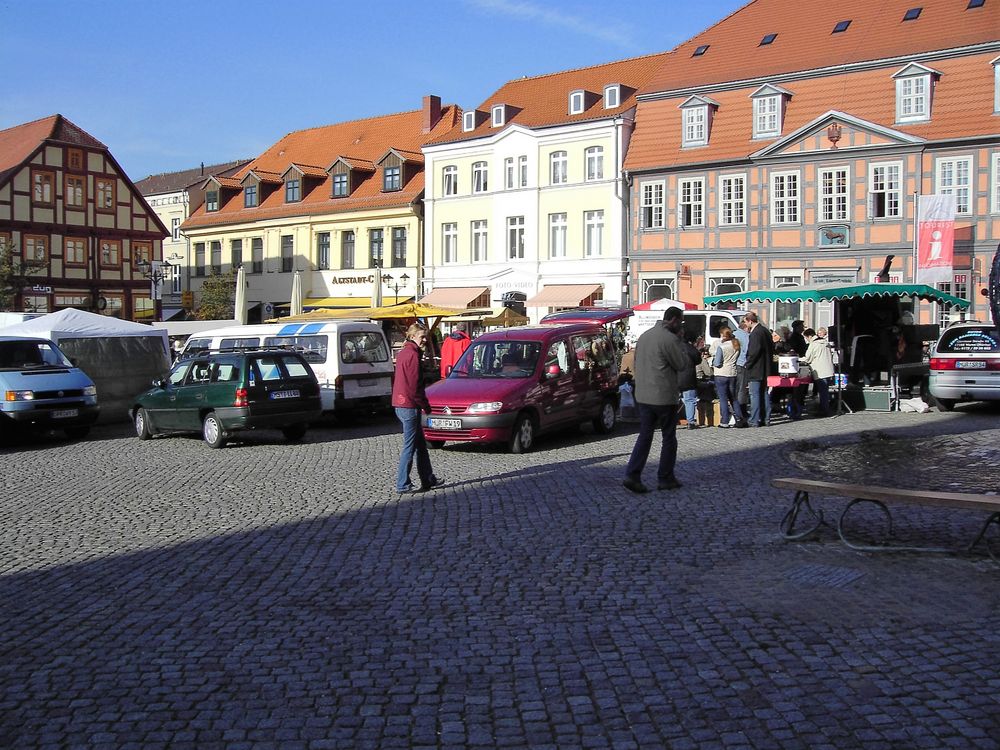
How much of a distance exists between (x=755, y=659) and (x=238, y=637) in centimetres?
287

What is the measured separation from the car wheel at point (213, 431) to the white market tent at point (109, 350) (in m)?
5.69

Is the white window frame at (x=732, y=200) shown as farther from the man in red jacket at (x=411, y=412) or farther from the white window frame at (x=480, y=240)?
the man in red jacket at (x=411, y=412)

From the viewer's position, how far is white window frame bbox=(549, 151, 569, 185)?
4399 centimetres

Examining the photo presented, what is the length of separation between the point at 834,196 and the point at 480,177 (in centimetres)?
1654

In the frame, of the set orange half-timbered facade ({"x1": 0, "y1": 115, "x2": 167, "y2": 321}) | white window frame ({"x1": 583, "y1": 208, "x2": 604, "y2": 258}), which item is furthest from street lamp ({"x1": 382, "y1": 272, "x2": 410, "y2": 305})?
orange half-timbered facade ({"x1": 0, "y1": 115, "x2": 167, "y2": 321})

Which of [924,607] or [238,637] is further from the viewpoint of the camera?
[924,607]

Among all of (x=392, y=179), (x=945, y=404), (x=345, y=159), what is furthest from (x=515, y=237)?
(x=945, y=404)

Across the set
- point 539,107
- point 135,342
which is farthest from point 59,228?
point 135,342

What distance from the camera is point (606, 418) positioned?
1800 centimetres

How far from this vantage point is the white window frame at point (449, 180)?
48.2m

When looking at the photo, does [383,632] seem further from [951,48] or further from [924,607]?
[951,48]

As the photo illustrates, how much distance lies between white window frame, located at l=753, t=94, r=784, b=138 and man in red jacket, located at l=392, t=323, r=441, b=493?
96.2 ft

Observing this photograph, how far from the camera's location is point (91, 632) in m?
6.28

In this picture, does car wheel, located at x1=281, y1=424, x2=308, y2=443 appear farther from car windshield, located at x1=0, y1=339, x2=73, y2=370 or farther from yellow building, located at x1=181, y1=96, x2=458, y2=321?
yellow building, located at x1=181, y1=96, x2=458, y2=321
